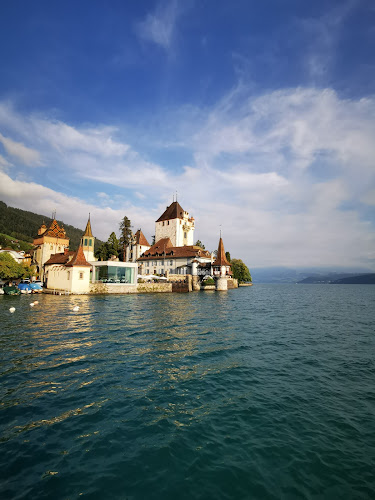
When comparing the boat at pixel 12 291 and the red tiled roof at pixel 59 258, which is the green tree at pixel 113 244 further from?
the boat at pixel 12 291

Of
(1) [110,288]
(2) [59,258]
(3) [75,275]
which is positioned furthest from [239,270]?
(3) [75,275]

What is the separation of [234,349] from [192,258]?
55.1 metres

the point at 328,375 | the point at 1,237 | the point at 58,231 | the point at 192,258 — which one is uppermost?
the point at 1,237

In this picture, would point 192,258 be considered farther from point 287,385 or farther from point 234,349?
point 287,385

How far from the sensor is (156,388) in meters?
9.69

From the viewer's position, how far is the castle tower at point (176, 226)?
86.3 m

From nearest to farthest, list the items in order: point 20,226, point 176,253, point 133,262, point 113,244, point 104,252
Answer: point 176,253 < point 133,262 < point 104,252 < point 113,244 < point 20,226

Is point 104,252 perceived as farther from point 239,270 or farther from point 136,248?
point 239,270

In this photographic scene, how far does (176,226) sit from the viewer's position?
86.2m

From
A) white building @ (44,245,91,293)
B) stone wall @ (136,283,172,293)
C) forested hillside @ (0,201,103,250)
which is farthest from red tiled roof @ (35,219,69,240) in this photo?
forested hillside @ (0,201,103,250)

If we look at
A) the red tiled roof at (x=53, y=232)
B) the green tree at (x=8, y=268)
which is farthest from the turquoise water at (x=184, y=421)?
the red tiled roof at (x=53, y=232)

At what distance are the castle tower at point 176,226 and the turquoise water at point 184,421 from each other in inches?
2824

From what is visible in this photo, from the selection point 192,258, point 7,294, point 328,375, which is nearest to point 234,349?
point 328,375

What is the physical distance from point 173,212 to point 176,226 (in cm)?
560
